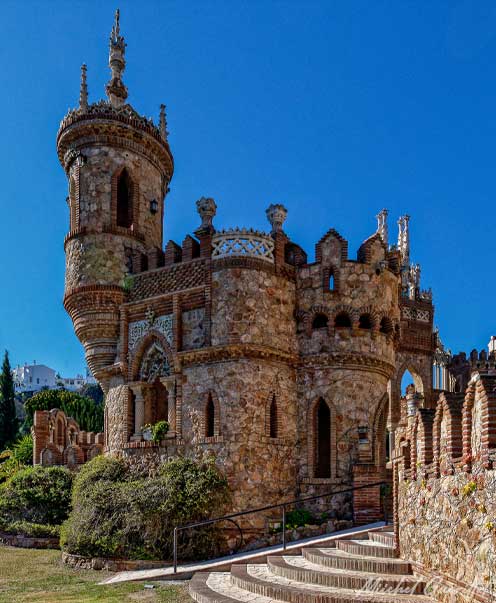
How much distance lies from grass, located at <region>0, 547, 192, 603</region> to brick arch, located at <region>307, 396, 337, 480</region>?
6367 millimetres

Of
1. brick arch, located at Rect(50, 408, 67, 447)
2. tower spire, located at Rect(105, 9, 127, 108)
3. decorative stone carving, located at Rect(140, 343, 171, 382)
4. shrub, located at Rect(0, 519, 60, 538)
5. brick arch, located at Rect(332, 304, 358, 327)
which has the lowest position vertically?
shrub, located at Rect(0, 519, 60, 538)

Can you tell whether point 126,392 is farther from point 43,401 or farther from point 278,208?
point 43,401

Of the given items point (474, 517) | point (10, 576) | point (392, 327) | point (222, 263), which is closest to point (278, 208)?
point (222, 263)

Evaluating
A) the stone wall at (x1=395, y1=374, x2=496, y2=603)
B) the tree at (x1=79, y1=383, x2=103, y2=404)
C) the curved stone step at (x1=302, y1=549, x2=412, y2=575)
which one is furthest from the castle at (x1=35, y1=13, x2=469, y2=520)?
the tree at (x1=79, y1=383, x2=103, y2=404)

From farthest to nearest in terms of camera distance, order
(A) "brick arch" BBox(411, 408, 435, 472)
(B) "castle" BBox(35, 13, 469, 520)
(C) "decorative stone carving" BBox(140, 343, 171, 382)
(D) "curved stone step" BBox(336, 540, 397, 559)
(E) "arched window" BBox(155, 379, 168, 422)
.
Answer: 1. (E) "arched window" BBox(155, 379, 168, 422)
2. (C) "decorative stone carving" BBox(140, 343, 171, 382)
3. (B) "castle" BBox(35, 13, 469, 520)
4. (D) "curved stone step" BBox(336, 540, 397, 559)
5. (A) "brick arch" BBox(411, 408, 435, 472)

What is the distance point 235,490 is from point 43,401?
50.9m

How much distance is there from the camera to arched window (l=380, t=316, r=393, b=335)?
875 inches

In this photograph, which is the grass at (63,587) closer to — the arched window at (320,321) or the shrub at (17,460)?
the arched window at (320,321)

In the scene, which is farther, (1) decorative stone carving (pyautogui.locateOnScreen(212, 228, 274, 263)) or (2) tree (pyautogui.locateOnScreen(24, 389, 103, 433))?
(2) tree (pyautogui.locateOnScreen(24, 389, 103, 433))

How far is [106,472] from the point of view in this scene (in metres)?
21.2

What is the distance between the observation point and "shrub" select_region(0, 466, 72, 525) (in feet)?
78.3

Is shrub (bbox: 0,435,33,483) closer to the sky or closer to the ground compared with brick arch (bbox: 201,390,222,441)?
closer to the ground

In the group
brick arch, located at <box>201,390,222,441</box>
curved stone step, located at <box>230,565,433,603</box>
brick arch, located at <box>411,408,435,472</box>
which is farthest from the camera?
brick arch, located at <box>201,390,222,441</box>

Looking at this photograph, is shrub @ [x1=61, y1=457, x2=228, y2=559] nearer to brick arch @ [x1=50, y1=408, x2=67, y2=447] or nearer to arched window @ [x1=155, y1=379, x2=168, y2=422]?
arched window @ [x1=155, y1=379, x2=168, y2=422]
